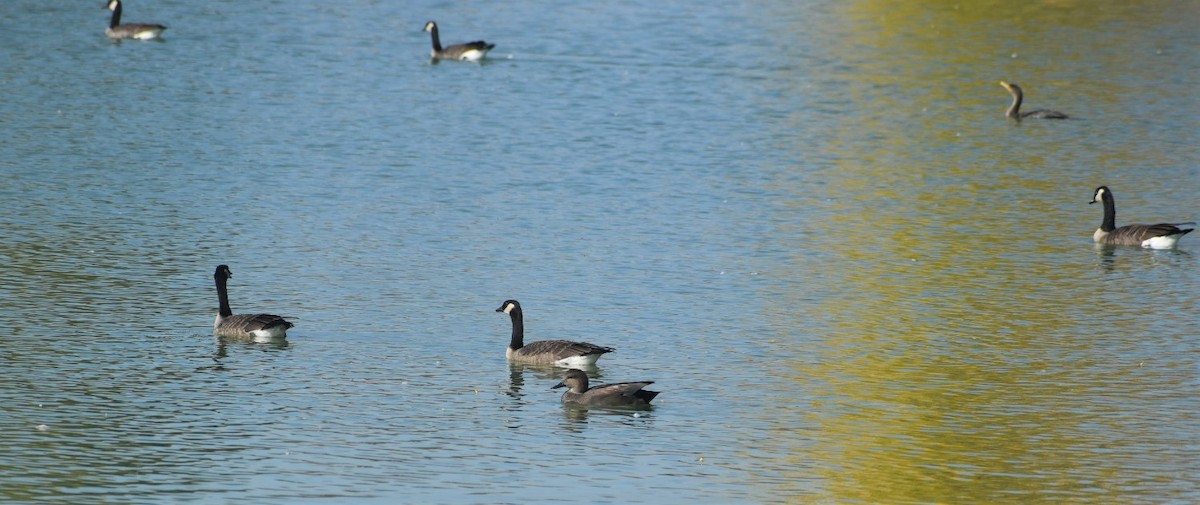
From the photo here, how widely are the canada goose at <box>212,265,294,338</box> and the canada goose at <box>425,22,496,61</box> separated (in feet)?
73.1

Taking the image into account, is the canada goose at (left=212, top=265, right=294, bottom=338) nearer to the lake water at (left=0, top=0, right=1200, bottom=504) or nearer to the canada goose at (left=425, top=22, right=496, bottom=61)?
the lake water at (left=0, top=0, right=1200, bottom=504)

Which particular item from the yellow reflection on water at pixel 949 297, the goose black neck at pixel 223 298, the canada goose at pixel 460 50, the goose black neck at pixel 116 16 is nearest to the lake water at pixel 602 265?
the yellow reflection on water at pixel 949 297

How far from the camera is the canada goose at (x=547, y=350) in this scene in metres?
17.8

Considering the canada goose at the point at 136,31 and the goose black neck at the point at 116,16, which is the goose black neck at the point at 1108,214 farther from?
the goose black neck at the point at 116,16

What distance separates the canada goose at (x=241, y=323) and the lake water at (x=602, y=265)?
23 cm

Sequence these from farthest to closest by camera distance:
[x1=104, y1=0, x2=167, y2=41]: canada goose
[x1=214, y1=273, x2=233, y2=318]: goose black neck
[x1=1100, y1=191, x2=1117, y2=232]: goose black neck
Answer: [x1=104, y1=0, x2=167, y2=41]: canada goose, [x1=1100, y1=191, x2=1117, y2=232]: goose black neck, [x1=214, y1=273, x2=233, y2=318]: goose black neck

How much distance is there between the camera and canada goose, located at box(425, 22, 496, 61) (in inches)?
1630

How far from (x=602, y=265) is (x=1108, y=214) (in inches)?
301

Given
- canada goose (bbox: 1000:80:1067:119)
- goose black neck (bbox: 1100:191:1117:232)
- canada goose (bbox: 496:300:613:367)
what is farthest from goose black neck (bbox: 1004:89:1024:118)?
canada goose (bbox: 496:300:613:367)

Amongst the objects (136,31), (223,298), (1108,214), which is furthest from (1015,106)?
(136,31)

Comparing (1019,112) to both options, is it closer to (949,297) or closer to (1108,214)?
(1108,214)

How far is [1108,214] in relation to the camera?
83.3 ft

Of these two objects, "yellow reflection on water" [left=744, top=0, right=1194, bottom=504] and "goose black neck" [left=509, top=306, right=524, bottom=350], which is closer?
"yellow reflection on water" [left=744, top=0, right=1194, bottom=504]

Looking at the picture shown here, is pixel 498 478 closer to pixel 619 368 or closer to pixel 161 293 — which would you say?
pixel 619 368
